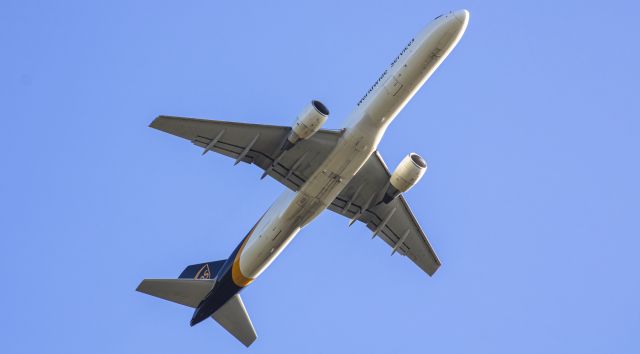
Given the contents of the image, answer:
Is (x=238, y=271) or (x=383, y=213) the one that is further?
(x=383, y=213)

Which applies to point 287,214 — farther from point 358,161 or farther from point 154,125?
point 154,125

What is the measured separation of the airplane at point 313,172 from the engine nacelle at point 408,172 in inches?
1.9

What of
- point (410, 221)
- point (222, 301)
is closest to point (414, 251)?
point (410, 221)

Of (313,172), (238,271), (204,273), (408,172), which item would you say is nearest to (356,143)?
(313,172)

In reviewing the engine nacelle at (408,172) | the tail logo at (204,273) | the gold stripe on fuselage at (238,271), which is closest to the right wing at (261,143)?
the gold stripe on fuselage at (238,271)

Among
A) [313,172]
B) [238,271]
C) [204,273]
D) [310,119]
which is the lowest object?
[204,273]

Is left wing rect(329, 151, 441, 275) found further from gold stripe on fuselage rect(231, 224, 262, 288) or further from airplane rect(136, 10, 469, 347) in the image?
gold stripe on fuselage rect(231, 224, 262, 288)

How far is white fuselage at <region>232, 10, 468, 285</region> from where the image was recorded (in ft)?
132

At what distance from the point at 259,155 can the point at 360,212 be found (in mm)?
6766

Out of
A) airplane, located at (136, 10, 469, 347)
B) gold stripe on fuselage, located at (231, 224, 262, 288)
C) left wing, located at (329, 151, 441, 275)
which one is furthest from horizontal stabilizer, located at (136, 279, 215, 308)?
left wing, located at (329, 151, 441, 275)

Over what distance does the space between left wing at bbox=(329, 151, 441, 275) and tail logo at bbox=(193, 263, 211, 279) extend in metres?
7.26

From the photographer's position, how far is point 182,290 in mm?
46344

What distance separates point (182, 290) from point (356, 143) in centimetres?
1242

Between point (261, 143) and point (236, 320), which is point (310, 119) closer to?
point (261, 143)
